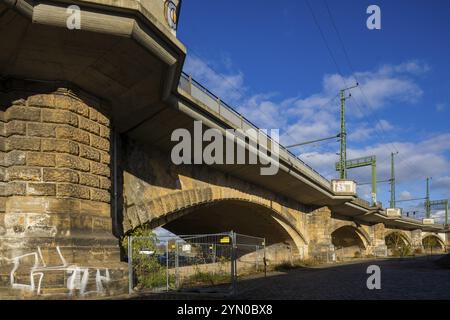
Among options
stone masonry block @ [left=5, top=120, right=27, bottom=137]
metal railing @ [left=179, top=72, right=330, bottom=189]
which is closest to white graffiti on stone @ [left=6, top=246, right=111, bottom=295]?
stone masonry block @ [left=5, top=120, right=27, bottom=137]

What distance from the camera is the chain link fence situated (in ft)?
35.3

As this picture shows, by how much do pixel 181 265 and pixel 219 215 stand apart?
12.5 m

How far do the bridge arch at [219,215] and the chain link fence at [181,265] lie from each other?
57.7 inches

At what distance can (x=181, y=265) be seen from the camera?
45.9 ft

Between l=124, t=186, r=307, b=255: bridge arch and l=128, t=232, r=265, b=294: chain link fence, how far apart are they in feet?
4.81

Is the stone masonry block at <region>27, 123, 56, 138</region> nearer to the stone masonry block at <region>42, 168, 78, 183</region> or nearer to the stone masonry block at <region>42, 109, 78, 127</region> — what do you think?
the stone masonry block at <region>42, 109, 78, 127</region>

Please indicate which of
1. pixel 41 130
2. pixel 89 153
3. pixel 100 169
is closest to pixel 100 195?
pixel 100 169

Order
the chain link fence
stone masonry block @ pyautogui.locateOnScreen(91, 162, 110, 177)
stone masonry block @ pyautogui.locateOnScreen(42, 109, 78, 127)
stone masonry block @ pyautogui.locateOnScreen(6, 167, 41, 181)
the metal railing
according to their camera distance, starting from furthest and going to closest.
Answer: the metal railing → the chain link fence → stone masonry block @ pyautogui.locateOnScreen(91, 162, 110, 177) → stone masonry block @ pyautogui.locateOnScreen(42, 109, 78, 127) → stone masonry block @ pyautogui.locateOnScreen(6, 167, 41, 181)

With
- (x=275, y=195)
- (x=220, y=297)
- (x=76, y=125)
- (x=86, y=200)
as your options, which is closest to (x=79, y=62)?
(x=76, y=125)

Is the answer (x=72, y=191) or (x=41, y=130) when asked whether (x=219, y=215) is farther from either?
(x=41, y=130)

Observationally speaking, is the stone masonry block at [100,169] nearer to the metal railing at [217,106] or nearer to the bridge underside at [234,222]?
the metal railing at [217,106]

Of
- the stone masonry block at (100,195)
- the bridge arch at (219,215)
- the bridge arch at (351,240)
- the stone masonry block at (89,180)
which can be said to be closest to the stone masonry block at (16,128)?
the stone masonry block at (89,180)

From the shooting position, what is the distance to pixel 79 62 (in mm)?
9141
